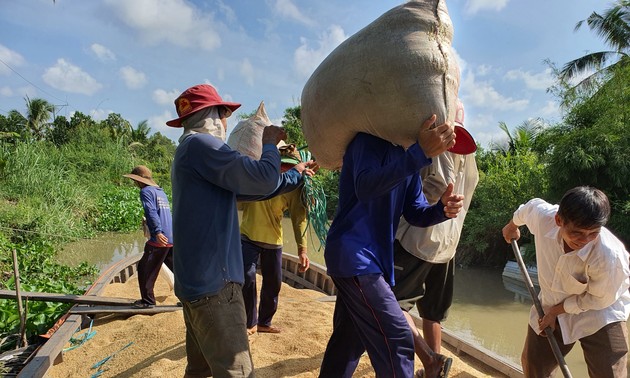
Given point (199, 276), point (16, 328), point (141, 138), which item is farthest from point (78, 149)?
point (199, 276)

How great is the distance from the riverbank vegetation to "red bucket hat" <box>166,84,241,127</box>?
2.80 meters

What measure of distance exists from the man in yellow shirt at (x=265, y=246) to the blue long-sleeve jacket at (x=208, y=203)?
1575 millimetres

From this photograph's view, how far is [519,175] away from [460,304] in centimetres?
459

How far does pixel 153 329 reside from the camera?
3.78 metres

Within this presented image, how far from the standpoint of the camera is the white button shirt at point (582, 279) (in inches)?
79.9

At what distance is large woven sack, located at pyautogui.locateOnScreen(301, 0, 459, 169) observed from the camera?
163cm

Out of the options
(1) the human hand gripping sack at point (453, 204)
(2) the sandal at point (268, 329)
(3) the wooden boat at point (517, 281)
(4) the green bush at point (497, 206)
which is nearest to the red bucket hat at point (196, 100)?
(1) the human hand gripping sack at point (453, 204)

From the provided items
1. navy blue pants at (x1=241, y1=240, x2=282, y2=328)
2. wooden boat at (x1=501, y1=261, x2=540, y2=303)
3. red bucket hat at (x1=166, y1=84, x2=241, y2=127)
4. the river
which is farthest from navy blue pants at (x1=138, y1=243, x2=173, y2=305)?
wooden boat at (x1=501, y1=261, x2=540, y2=303)

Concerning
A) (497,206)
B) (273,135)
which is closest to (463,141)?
(273,135)

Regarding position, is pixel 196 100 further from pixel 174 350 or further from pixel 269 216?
pixel 174 350

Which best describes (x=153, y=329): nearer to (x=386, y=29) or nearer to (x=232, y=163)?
(x=232, y=163)

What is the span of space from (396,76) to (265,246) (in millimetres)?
2242

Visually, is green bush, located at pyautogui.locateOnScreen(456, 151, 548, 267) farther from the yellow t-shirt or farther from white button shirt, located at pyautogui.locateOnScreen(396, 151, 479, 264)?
white button shirt, located at pyautogui.locateOnScreen(396, 151, 479, 264)

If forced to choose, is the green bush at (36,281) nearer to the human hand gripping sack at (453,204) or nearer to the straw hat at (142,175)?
the straw hat at (142,175)
